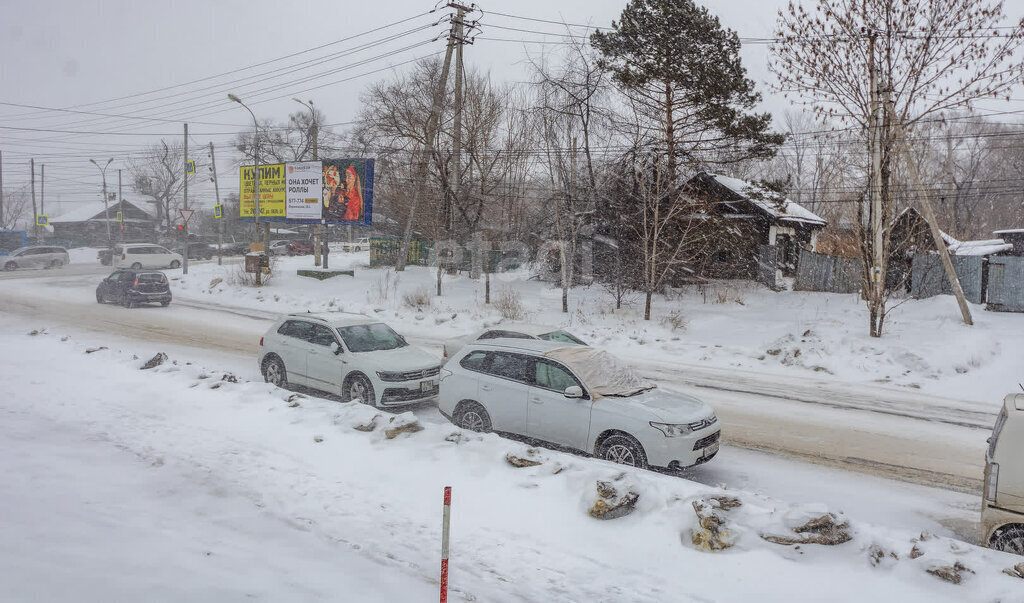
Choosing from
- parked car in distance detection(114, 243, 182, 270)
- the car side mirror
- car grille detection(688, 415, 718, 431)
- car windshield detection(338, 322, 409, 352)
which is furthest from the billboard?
car grille detection(688, 415, 718, 431)

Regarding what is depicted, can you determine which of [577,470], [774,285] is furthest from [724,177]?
[577,470]

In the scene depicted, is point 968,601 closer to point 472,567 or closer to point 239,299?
point 472,567

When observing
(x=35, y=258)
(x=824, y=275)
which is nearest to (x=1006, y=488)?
(x=824, y=275)

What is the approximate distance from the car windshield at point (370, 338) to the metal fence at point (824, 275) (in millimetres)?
21586

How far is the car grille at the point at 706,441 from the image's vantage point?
7571 mm

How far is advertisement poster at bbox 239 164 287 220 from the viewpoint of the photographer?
3378 centimetres

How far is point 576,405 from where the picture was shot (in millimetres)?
8016

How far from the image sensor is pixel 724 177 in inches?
1193

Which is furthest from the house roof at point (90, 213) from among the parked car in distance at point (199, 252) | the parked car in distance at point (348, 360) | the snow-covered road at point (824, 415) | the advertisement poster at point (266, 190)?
the parked car in distance at point (348, 360)

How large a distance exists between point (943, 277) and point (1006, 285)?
3.61 meters

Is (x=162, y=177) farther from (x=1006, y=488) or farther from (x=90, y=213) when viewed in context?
(x=1006, y=488)

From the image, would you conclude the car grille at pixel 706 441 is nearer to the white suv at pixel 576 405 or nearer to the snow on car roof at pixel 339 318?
the white suv at pixel 576 405

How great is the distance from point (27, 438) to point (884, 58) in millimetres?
20675

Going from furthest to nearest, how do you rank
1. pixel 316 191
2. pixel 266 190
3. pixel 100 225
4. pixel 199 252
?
pixel 100 225 < pixel 199 252 < pixel 266 190 < pixel 316 191
